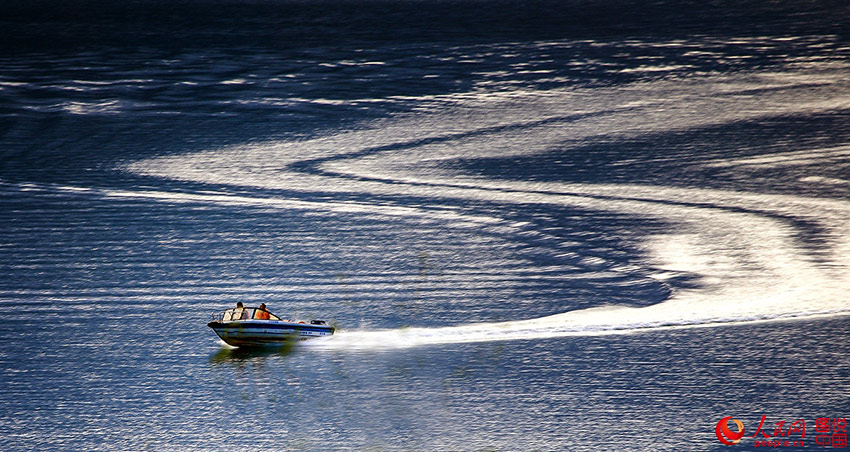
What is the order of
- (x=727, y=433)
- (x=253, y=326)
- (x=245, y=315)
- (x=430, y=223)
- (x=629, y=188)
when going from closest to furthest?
(x=727, y=433) < (x=253, y=326) < (x=245, y=315) < (x=430, y=223) < (x=629, y=188)

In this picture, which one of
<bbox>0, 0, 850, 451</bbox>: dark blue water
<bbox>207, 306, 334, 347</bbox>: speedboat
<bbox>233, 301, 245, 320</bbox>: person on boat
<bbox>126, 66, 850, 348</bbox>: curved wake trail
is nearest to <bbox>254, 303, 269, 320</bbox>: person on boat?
<bbox>207, 306, 334, 347</bbox>: speedboat

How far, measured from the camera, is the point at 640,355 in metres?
8.89

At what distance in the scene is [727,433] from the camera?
765 centimetres

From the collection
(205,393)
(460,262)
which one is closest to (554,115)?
(460,262)

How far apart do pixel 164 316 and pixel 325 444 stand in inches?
123

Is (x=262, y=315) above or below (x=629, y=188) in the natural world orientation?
above

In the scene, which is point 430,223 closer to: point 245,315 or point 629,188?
point 629,188

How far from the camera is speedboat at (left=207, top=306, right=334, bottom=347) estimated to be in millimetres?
8844

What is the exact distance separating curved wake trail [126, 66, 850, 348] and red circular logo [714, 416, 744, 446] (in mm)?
1756

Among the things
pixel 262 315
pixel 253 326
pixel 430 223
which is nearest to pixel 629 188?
pixel 430 223

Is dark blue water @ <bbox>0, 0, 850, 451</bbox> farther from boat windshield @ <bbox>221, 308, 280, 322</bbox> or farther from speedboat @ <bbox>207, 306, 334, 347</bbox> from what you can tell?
boat windshield @ <bbox>221, 308, 280, 322</bbox>

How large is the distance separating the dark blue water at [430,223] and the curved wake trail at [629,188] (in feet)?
0.20

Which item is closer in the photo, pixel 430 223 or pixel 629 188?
pixel 430 223

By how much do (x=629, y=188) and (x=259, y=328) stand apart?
7409mm
